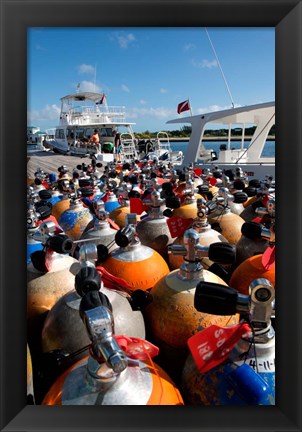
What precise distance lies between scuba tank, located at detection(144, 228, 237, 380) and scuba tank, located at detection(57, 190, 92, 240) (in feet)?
7.04

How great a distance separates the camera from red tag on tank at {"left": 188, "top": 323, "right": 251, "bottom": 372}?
1.28m

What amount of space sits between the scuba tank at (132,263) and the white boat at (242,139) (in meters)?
5.99

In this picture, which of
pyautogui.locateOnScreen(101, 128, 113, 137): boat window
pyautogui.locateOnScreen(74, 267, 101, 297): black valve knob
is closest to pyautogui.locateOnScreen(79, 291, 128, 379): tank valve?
pyautogui.locateOnScreen(74, 267, 101, 297): black valve knob

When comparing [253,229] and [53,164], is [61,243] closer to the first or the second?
[253,229]

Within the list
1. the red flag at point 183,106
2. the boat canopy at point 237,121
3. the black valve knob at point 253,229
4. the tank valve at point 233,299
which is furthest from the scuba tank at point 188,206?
the red flag at point 183,106

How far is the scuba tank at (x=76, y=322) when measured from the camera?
5.18 feet

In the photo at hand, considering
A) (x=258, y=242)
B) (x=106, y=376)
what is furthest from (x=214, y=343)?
(x=258, y=242)

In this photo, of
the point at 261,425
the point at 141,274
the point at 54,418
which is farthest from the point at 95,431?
the point at 141,274

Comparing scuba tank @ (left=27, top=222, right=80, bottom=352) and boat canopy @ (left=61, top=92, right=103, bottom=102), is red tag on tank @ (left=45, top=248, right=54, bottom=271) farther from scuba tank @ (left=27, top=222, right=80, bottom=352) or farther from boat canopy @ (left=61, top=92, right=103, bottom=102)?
boat canopy @ (left=61, top=92, right=103, bottom=102)

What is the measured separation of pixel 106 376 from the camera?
113cm
